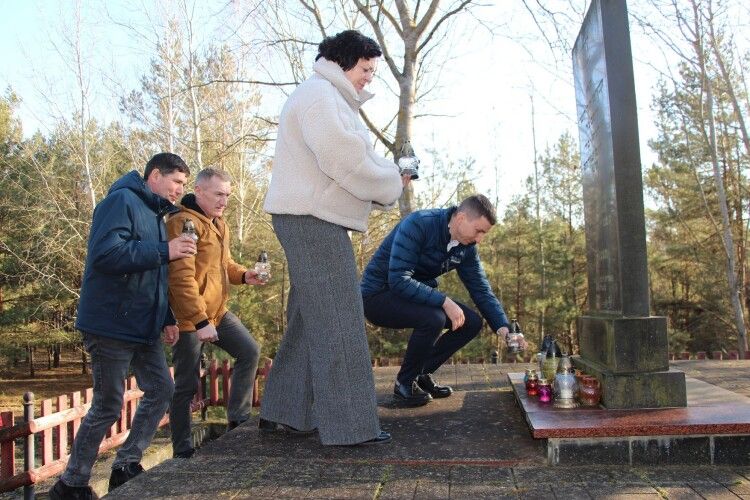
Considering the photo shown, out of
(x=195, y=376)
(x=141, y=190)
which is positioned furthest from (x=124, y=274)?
(x=195, y=376)

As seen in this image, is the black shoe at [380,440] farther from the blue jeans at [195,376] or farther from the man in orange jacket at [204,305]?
the blue jeans at [195,376]

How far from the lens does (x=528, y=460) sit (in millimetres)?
2748

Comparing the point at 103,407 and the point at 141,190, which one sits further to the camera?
the point at 141,190

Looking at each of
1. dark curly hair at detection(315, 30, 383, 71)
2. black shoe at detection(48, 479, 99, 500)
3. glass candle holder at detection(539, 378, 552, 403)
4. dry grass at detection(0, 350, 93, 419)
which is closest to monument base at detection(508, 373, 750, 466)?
glass candle holder at detection(539, 378, 552, 403)

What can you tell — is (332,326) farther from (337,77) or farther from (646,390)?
(646,390)

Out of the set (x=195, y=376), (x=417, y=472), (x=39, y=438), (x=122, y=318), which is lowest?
(x=39, y=438)

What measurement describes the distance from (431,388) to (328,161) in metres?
2.15

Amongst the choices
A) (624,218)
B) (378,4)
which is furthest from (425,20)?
(624,218)

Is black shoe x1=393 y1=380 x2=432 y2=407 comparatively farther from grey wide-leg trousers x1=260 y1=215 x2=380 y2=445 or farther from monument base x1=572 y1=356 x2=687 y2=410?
monument base x1=572 y1=356 x2=687 y2=410

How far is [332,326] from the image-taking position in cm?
292

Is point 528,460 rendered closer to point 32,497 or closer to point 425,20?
point 32,497

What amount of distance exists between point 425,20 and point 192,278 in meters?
8.68

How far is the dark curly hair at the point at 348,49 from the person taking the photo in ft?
9.98

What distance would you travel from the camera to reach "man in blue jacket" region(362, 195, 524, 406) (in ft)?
12.9
